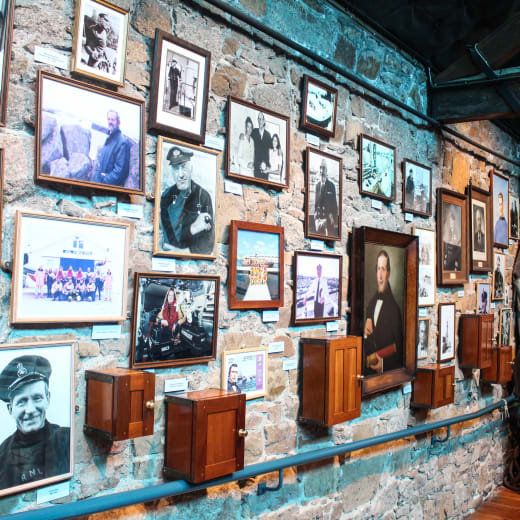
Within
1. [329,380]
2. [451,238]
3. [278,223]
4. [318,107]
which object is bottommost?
[329,380]

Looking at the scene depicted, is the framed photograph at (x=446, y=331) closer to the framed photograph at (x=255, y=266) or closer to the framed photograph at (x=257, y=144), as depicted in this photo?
the framed photograph at (x=255, y=266)

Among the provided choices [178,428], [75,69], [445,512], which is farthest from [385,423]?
[75,69]

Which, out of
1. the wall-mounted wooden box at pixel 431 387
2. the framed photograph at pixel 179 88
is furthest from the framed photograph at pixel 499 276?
the framed photograph at pixel 179 88

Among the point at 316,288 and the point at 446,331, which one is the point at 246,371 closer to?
the point at 316,288

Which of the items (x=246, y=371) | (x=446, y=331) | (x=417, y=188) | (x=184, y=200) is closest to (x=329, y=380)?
(x=246, y=371)

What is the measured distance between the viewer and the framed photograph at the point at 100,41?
7.20 ft

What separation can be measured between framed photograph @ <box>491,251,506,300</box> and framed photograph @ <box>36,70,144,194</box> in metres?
4.43

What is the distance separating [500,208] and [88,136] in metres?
4.82

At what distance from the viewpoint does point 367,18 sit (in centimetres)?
386

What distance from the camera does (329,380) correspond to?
3.14 meters

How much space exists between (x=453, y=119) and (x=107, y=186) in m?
3.29

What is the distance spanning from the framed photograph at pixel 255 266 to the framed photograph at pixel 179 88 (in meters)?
0.53

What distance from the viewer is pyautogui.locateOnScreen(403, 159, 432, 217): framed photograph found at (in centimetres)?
428

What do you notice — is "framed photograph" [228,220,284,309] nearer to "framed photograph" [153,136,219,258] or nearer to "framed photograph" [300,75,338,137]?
"framed photograph" [153,136,219,258]
